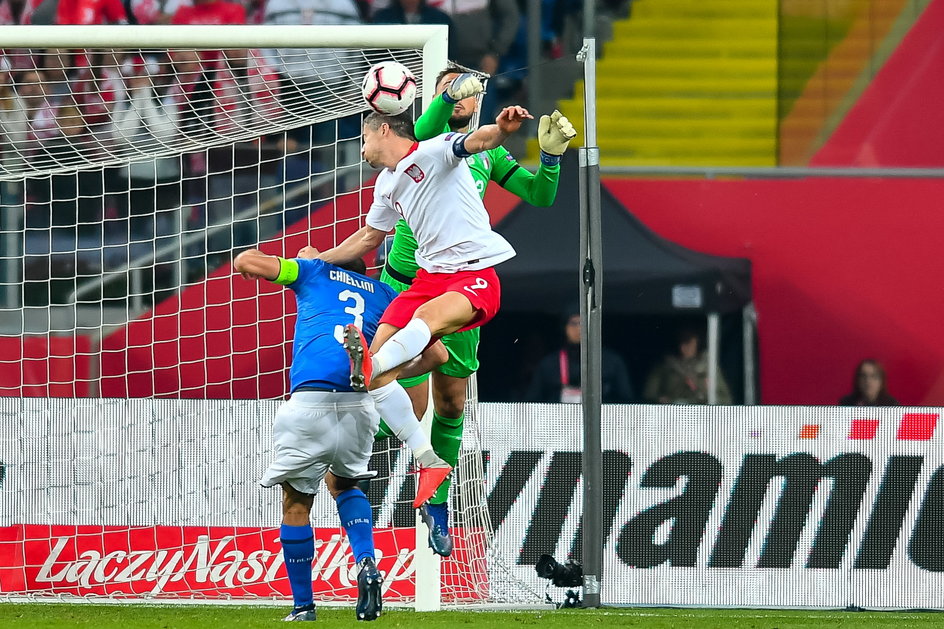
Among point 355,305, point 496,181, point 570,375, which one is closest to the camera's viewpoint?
point 355,305

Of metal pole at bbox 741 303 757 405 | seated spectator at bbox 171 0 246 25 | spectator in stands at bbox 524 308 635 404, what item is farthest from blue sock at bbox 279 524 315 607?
seated spectator at bbox 171 0 246 25

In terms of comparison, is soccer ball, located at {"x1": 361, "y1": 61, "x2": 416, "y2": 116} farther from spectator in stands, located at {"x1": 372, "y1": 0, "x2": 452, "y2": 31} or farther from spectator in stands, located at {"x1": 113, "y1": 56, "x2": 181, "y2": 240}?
spectator in stands, located at {"x1": 372, "y1": 0, "x2": 452, "y2": 31}

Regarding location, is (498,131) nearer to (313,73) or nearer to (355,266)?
(355,266)

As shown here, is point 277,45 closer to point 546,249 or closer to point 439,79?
point 439,79

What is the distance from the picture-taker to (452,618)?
612 cm

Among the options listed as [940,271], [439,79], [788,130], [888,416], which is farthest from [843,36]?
[439,79]

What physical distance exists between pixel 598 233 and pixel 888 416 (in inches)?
82.7

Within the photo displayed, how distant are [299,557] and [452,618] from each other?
30.3 inches

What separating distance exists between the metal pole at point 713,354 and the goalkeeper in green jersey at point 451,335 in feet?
9.46

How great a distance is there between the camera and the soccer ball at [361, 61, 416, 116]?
19.1 feet

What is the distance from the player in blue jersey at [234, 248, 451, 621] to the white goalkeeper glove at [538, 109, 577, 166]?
3.30 ft

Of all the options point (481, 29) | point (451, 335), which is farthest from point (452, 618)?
point (481, 29)

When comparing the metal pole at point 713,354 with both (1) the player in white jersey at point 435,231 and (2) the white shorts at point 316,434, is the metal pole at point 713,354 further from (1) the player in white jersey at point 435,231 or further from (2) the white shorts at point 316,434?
(2) the white shorts at point 316,434

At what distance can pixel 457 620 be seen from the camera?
602cm
